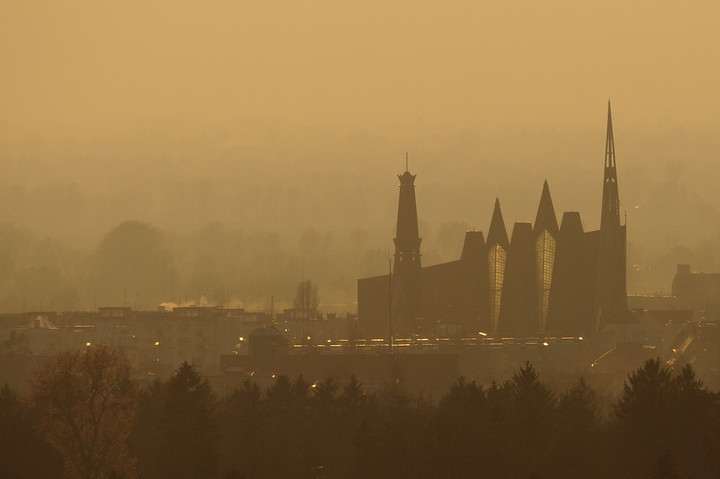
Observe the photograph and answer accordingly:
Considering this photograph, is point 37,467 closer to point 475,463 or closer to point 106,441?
point 106,441

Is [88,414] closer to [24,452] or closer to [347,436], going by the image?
[24,452]

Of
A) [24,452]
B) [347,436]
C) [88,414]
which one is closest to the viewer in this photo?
[24,452]

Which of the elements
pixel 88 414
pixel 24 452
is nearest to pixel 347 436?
pixel 88 414

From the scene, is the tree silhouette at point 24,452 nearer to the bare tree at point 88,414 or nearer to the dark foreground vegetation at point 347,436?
the dark foreground vegetation at point 347,436

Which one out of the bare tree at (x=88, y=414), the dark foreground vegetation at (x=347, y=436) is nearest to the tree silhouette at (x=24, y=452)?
the dark foreground vegetation at (x=347, y=436)

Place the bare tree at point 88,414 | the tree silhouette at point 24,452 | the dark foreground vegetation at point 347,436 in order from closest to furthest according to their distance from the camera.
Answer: the dark foreground vegetation at point 347,436 < the tree silhouette at point 24,452 < the bare tree at point 88,414

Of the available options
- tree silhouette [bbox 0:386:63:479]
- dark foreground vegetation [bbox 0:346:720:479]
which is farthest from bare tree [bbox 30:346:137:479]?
tree silhouette [bbox 0:386:63:479]
